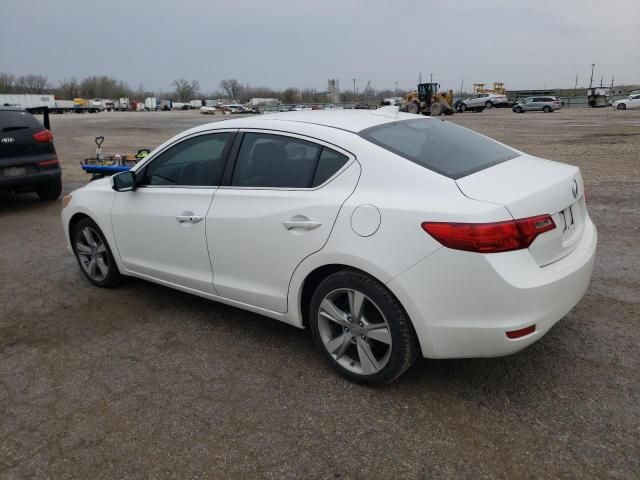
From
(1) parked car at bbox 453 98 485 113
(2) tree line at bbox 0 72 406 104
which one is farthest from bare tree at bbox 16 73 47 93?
(1) parked car at bbox 453 98 485 113

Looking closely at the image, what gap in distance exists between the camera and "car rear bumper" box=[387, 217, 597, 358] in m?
2.60

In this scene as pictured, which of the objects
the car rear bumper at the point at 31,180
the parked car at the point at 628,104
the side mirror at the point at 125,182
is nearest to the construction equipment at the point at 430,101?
the parked car at the point at 628,104

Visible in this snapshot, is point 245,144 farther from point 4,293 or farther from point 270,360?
point 4,293

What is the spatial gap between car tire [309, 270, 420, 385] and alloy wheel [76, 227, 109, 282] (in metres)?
2.50

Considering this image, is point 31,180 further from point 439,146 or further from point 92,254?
point 439,146

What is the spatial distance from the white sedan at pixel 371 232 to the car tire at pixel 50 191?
577 centimetres

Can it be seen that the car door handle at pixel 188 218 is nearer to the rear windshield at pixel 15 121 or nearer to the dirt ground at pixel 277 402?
the dirt ground at pixel 277 402

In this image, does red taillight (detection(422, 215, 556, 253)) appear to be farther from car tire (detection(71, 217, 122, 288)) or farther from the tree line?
the tree line

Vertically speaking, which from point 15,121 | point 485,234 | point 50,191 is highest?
point 15,121

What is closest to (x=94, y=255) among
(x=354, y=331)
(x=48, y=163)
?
(x=354, y=331)

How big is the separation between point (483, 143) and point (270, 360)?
83.5 inches

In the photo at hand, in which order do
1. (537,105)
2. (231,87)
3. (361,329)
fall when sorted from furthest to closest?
(231,87)
(537,105)
(361,329)

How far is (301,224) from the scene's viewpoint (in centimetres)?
315

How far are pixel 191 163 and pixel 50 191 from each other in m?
6.43
